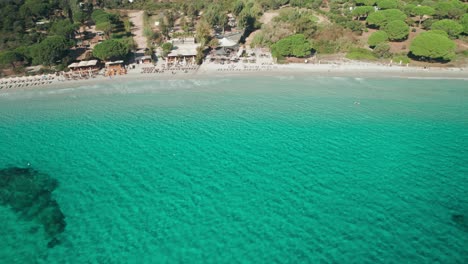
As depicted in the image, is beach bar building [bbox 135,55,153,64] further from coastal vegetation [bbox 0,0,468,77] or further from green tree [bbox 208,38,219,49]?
green tree [bbox 208,38,219,49]

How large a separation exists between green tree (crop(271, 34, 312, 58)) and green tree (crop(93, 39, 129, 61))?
30902mm

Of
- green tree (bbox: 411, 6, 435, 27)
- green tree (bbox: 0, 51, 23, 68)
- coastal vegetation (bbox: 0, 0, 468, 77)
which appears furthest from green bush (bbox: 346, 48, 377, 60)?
green tree (bbox: 0, 51, 23, 68)

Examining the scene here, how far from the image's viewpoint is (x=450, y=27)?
212ft

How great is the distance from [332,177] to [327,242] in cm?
842

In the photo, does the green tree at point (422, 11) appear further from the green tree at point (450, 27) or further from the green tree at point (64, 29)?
the green tree at point (64, 29)

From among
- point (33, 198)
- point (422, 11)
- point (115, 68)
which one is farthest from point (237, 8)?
point (33, 198)

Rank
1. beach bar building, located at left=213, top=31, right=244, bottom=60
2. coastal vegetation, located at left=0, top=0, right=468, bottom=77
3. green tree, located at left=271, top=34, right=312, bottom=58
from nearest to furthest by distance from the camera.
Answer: coastal vegetation, located at left=0, top=0, right=468, bottom=77, green tree, located at left=271, top=34, right=312, bottom=58, beach bar building, located at left=213, top=31, right=244, bottom=60

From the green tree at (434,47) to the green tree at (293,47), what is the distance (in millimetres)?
20526

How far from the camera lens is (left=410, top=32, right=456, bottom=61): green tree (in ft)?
186

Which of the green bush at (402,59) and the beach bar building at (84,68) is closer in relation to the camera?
the beach bar building at (84,68)

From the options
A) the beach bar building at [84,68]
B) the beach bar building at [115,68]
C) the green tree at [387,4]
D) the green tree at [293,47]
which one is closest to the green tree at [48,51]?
the beach bar building at [84,68]

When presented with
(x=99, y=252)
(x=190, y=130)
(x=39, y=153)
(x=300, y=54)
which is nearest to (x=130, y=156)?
(x=190, y=130)

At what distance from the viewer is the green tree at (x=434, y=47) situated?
186ft

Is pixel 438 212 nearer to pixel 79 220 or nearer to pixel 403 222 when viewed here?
pixel 403 222
